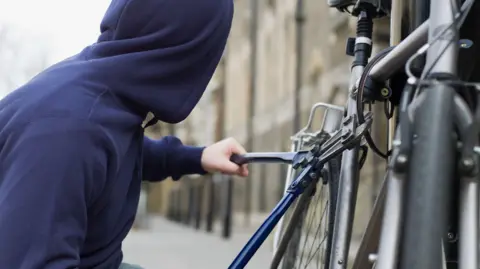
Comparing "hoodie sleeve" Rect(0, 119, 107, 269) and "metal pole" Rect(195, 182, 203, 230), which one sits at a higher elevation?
"hoodie sleeve" Rect(0, 119, 107, 269)

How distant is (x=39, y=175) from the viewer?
4.20ft

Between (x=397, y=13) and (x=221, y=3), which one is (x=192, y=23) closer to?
(x=221, y=3)

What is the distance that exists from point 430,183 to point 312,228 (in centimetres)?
108

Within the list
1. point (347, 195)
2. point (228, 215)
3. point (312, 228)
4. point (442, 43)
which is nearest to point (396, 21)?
point (347, 195)

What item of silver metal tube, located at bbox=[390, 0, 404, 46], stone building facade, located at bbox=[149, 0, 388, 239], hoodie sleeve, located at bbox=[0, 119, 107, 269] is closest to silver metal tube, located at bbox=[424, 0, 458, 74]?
hoodie sleeve, located at bbox=[0, 119, 107, 269]

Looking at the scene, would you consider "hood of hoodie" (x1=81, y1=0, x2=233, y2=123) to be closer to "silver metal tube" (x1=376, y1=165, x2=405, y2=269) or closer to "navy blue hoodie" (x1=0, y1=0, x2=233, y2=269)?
"navy blue hoodie" (x1=0, y1=0, x2=233, y2=269)

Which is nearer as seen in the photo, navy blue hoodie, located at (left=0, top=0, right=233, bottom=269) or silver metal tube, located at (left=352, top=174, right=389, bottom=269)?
navy blue hoodie, located at (left=0, top=0, right=233, bottom=269)

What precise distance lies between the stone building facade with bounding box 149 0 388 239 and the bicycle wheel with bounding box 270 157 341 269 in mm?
6731

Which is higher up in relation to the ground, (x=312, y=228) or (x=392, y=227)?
(x=392, y=227)

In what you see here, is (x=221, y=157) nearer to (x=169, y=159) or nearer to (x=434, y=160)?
(x=169, y=159)

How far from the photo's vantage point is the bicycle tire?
3.42 feet

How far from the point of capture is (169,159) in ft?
6.21

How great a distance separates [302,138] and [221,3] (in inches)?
26.7

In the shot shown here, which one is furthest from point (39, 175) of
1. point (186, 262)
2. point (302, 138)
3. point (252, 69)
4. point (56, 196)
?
point (252, 69)
